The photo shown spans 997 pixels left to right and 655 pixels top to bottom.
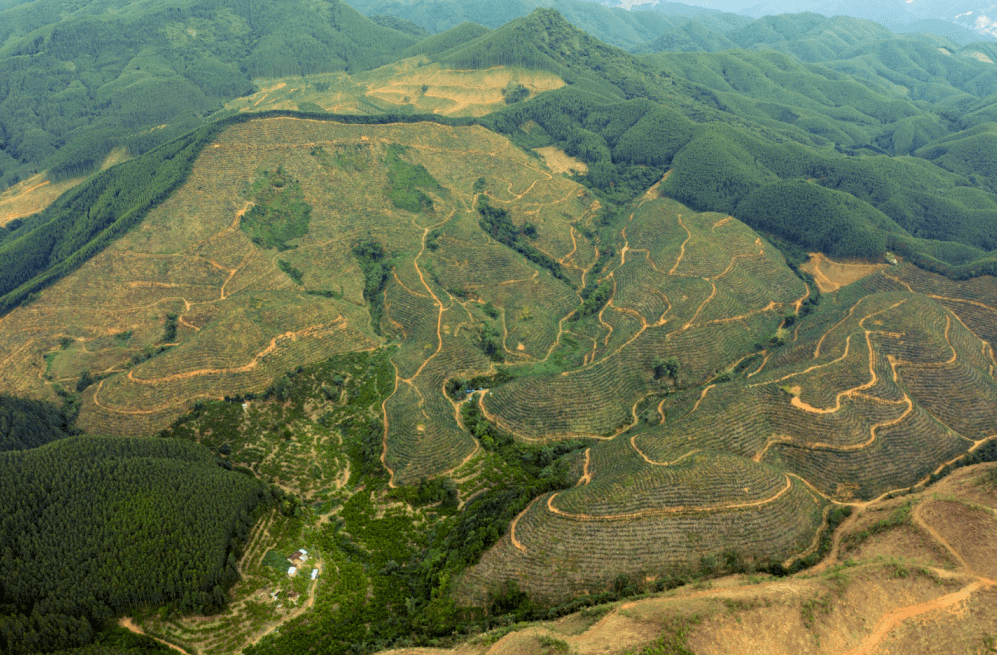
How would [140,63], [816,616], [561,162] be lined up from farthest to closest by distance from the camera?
[140,63]
[561,162]
[816,616]

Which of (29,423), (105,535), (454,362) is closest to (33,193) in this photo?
(29,423)

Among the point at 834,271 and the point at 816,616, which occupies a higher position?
the point at 816,616

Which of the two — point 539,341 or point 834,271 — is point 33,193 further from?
point 834,271

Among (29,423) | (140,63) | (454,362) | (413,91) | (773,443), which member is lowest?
(454,362)

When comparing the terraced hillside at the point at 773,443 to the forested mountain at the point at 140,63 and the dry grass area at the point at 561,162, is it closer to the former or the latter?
the dry grass area at the point at 561,162

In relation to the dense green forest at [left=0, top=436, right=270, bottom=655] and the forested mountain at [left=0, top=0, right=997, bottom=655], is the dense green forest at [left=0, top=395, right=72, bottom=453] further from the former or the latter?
the dense green forest at [left=0, top=436, right=270, bottom=655]

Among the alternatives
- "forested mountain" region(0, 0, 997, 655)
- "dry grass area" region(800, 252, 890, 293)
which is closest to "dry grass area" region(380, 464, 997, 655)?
"forested mountain" region(0, 0, 997, 655)

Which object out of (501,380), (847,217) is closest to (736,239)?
(847,217)

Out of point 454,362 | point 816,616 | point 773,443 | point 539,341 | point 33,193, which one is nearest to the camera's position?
point 816,616
